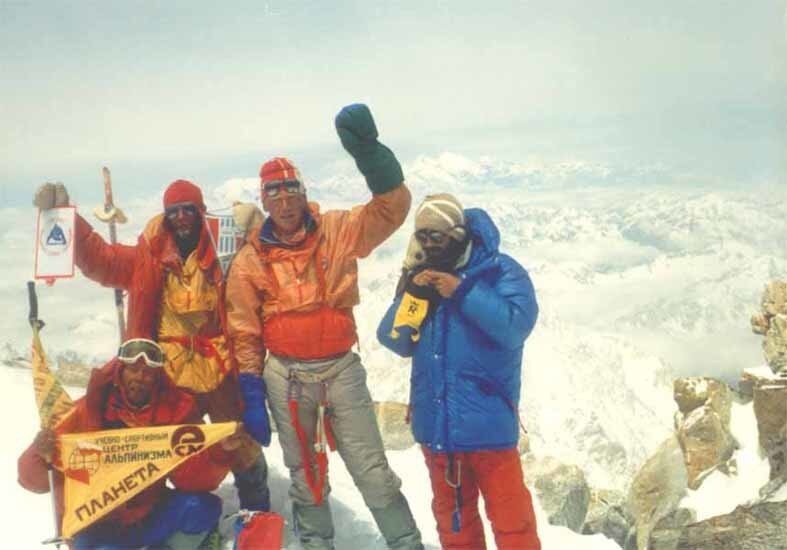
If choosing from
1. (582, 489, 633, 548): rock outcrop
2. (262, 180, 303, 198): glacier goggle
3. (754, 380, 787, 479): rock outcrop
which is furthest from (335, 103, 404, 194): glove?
(754, 380, 787, 479): rock outcrop

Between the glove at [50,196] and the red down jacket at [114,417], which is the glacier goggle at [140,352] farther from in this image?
the glove at [50,196]

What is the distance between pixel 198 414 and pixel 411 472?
3.95m

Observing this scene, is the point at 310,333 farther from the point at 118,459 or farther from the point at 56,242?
the point at 56,242

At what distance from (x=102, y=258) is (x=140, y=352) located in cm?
108

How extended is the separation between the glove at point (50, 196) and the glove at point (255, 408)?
2.00 meters

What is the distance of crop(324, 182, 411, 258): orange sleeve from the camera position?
468cm

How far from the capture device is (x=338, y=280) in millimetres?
4887

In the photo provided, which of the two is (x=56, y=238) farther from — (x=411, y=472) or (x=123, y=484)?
(x=411, y=472)

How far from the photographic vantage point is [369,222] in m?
4.86

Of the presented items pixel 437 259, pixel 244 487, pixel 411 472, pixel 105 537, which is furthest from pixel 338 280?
pixel 411 472

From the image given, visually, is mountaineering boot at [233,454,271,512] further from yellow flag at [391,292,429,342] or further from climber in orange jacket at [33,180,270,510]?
yellow flag at [391,292,429,342]

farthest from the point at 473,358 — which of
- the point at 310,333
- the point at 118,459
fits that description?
the point at 118,459

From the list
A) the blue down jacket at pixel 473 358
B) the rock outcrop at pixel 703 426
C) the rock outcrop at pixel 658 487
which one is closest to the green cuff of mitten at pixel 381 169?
the blue down jacket at pixel 473 358

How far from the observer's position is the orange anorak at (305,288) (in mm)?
4812
